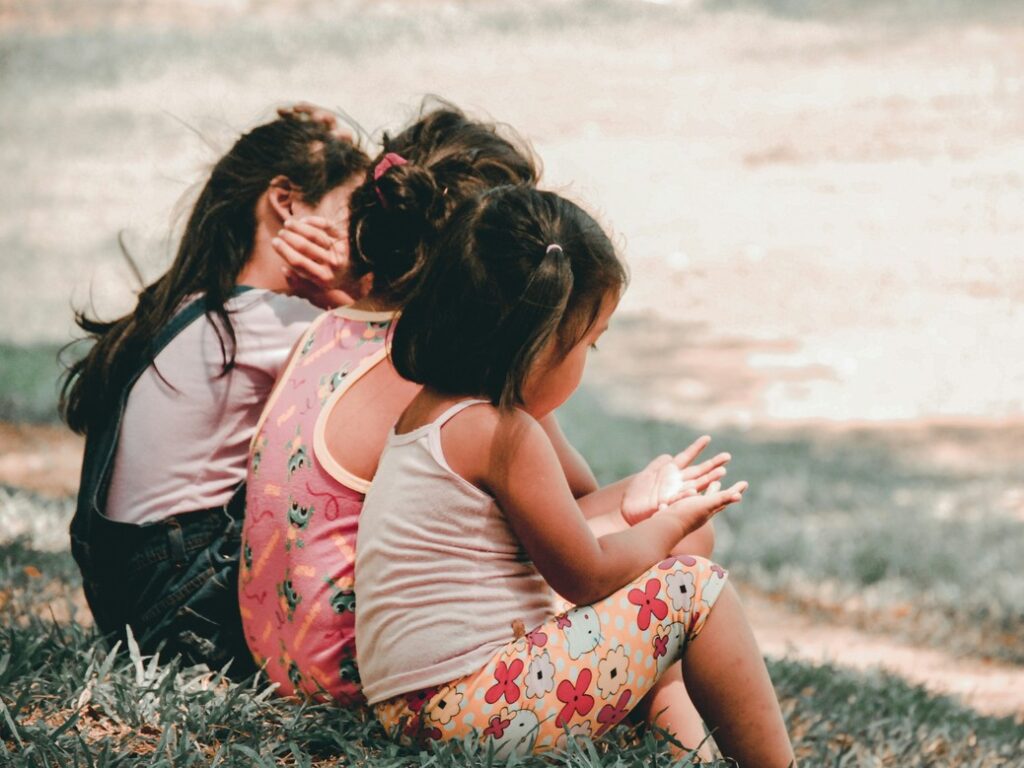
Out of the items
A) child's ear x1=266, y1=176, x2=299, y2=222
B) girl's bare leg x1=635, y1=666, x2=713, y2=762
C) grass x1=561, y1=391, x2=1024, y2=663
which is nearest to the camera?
girl's bare leg x1=635, y1=666, x2=713, y2=762

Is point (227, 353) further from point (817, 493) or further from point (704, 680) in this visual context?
point (817, 493)

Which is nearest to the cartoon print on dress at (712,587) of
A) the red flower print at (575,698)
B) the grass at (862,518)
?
the red flower print at (575,698)

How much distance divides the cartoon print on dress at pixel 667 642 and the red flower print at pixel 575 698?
12 centimetres

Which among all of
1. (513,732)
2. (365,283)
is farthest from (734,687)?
(365,283)

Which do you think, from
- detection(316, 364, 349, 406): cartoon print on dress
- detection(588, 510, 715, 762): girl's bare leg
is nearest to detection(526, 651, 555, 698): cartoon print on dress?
detection(588, 510, 715, 762): girl's bare leg

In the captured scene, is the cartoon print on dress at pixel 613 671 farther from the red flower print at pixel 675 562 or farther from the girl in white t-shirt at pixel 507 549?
the red flower print at pixel 675 562

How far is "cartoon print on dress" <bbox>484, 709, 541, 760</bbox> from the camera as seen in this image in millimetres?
2246

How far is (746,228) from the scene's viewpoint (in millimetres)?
12656

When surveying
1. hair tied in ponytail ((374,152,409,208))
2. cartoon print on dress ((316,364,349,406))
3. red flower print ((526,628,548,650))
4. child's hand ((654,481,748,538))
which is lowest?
red flower print ((526,628,548,650))

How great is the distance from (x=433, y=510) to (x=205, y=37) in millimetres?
13457

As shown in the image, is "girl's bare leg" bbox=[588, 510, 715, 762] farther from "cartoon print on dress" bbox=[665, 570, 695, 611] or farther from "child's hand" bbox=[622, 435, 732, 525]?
"cartoon print on dress" bbox=[665, 570, 695, 611]

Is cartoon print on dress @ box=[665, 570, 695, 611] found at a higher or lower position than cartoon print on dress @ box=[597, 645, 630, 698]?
higher

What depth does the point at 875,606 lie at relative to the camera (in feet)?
16.7

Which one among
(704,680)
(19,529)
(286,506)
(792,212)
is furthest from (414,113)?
(792,212)
